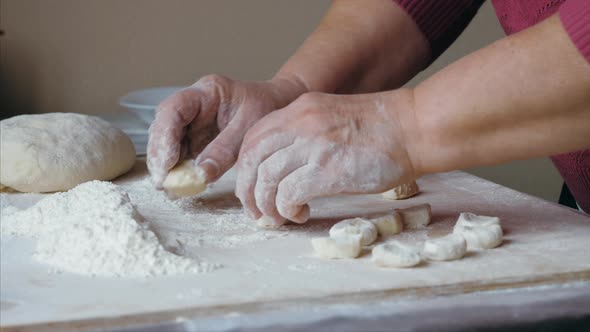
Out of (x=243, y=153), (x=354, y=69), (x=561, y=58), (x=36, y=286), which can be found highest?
(x=561, y=58)

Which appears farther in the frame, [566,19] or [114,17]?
[114,17]

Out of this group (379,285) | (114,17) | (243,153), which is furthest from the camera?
(114,17)

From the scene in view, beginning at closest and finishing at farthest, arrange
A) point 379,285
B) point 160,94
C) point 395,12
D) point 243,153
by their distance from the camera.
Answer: point 379,285
point 243,153
point 395,12
point 160,94

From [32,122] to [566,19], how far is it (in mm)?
1157

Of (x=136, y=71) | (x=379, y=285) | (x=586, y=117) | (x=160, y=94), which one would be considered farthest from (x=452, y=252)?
(x=136, y=71)

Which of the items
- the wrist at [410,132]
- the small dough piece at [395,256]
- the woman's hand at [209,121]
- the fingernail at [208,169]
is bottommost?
the small dough piece at [395,256]

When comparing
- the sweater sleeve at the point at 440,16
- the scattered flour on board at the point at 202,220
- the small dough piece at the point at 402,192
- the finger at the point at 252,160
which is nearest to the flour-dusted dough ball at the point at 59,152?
the scattered flour on board at the point at 202,220

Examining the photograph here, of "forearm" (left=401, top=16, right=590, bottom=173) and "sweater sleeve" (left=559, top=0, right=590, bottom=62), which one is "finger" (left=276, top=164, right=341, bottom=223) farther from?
"sweater sleeve" (left=559, top=0, right=590, bottom=62)

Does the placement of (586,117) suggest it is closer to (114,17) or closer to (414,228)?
(414,228)

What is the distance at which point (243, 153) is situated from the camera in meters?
1.12

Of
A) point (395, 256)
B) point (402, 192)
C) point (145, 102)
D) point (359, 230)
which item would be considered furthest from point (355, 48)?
point (145, 102)

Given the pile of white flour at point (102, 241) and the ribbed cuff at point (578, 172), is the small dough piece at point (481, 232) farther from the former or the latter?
the pile of white flour at point (102, 241)

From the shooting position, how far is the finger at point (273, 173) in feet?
3.54

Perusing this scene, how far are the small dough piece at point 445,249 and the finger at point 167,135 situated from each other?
0.50 m
